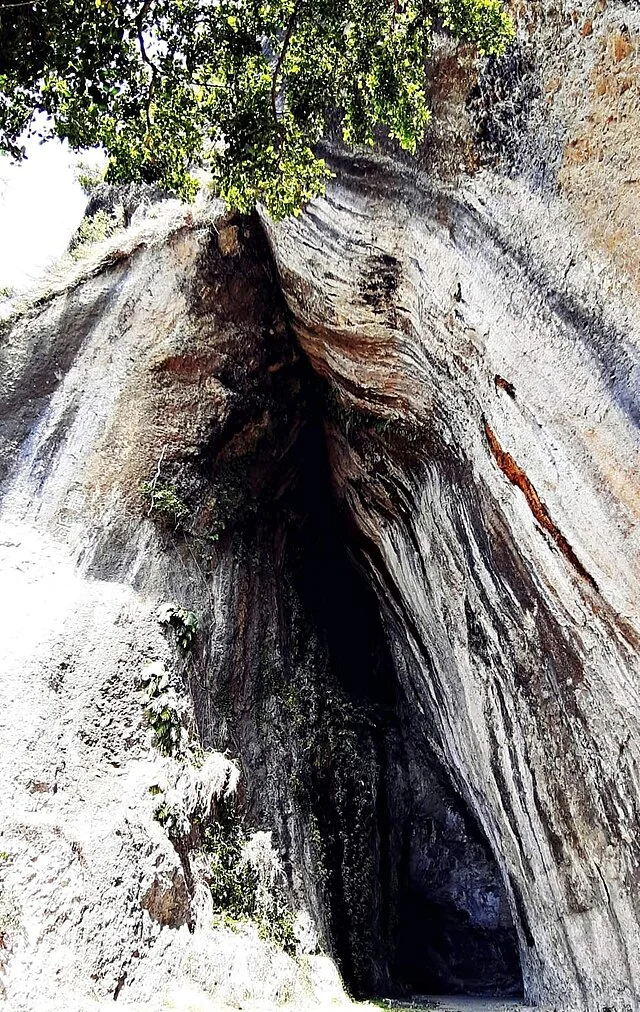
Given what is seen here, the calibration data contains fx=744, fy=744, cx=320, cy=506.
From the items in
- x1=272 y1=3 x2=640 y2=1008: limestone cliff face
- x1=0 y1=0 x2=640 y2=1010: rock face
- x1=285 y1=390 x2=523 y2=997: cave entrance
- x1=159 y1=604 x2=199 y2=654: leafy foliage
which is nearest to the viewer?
x1=272 y1=3 x2=640 y2=1008: limestone cliff face

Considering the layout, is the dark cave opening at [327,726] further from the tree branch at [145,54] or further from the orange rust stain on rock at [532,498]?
the tree branch at [145,54]

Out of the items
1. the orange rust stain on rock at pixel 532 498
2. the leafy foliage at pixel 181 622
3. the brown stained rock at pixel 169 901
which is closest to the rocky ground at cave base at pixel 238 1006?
the brown stained rock at pixel 169 901

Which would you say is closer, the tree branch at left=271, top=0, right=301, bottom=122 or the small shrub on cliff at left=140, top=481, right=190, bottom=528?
the tree branch at left=271, top=0, right=301, bottom=122

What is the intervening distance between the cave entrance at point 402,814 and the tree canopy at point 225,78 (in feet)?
17.9

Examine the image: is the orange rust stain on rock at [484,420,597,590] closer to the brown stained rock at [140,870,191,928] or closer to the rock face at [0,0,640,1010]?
the rock face at [0,0,640,1010]

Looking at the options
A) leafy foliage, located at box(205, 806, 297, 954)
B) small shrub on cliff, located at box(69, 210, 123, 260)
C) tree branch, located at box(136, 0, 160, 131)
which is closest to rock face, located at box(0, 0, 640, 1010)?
leafy foliage, located at box(205, 806, 297, 954)

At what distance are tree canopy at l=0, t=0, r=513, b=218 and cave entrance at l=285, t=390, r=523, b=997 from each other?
17.9ft

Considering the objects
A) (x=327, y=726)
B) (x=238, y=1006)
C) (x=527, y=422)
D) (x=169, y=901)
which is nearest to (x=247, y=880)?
(x=169, y=901)

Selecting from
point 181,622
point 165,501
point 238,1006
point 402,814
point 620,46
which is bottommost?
point 238,1006

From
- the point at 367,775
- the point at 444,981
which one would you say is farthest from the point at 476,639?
the point at 444,981

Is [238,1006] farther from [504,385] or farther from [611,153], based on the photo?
[611,153]

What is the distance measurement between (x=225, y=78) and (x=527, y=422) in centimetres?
343

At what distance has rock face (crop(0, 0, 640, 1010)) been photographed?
5480 millimetres

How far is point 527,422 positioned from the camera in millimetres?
6148
